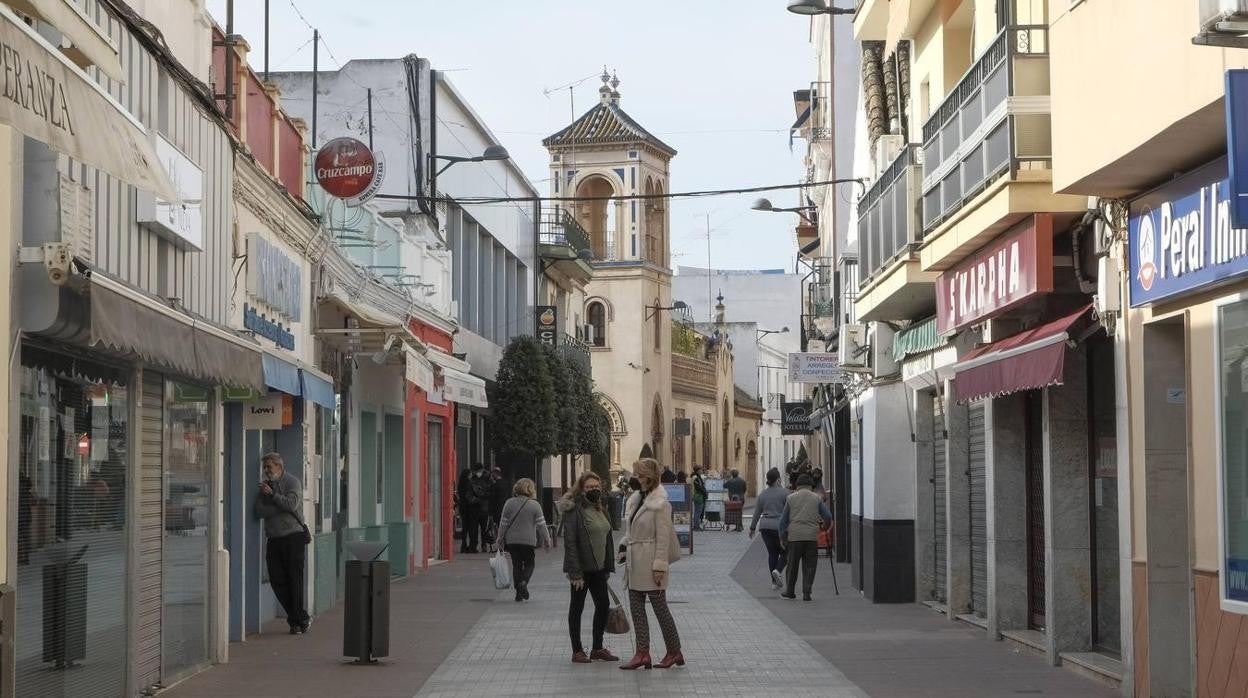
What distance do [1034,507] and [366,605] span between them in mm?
6440

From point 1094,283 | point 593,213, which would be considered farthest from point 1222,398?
point 593,213

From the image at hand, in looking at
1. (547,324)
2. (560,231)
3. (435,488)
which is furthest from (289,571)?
(560,231)

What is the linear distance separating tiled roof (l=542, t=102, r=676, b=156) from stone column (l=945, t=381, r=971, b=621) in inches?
2230

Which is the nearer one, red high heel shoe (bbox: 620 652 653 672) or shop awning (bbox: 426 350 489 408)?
red high heel shoe (bbox: 620 652 653 672)

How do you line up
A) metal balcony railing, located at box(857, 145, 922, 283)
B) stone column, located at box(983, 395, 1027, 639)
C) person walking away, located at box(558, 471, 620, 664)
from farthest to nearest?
metal balcony railing, located at box(857, 145, 922, 283) < stone column, located at box(983, 395, 1027, 639) < person walking away, located at box(558, 471, 620, 664)

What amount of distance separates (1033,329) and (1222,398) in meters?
5.21

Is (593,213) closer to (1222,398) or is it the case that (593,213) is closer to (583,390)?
(583,390)

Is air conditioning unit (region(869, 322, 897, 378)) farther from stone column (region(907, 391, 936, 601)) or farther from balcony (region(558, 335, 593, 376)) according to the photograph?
balcony (region(558, 335, 593, 376))

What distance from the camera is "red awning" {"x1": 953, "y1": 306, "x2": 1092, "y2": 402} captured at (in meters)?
14.4

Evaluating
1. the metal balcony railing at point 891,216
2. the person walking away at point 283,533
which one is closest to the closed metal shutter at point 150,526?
the person walking away at point 283,533

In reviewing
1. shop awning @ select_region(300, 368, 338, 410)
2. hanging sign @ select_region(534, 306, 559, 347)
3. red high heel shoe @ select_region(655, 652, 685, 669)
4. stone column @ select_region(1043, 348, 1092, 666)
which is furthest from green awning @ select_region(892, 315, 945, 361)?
hanging sign @ select_region(534, 306, 559, 347)

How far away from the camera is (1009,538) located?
18.1 meters

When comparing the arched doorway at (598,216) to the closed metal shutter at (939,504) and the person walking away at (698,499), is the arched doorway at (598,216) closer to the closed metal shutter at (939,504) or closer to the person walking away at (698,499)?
the person walking away at (698,499)

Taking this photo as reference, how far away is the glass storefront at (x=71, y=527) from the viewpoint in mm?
10453
